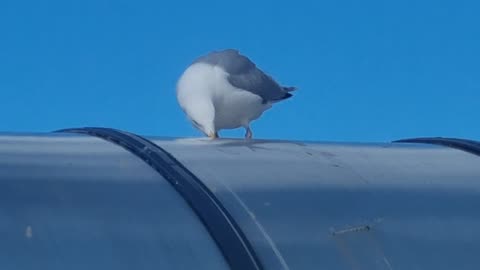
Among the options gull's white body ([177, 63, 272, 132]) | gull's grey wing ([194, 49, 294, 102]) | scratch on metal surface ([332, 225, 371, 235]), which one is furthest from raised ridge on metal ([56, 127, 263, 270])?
gull's grey wing ([194, 49, 294, 102])

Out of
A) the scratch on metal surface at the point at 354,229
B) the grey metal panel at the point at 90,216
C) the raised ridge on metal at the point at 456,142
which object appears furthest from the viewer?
the raised ridge on metal at the point at 456,142

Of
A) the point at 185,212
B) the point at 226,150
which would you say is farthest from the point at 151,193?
the point at 226,150

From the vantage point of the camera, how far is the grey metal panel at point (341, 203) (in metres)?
1.75

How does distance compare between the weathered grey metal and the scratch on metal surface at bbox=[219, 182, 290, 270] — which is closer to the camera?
the weathered grey metal

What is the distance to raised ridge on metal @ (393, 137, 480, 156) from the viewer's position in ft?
7.91

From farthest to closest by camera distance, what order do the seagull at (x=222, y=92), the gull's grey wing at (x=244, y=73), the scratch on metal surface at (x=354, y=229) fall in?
the gull's grey wing at (x=244, y=73), the seagull at (x=222, y=92), the scratch on metal surface at (x=354, y=229)

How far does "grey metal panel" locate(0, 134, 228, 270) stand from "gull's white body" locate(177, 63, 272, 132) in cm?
131

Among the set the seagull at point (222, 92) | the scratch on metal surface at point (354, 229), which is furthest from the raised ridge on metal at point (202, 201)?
the seagull at point (222, 92)

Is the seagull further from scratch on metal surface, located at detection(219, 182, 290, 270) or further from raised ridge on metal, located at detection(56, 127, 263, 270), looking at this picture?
scratch on metal surface, located at detection(219, 182, 290, 270)

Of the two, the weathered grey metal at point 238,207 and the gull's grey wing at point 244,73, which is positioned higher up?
the gull's grey wing at point 244,73

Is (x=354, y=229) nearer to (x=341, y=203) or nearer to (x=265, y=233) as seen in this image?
(x=341, y=203)

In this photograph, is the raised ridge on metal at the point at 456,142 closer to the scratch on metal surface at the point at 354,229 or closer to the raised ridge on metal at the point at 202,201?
the scratch on metal surface at the point at 354,229

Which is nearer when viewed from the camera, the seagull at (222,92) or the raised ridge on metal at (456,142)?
the raised ridge on metal at (456,142)

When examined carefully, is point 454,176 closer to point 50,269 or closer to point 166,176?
point 166,176
